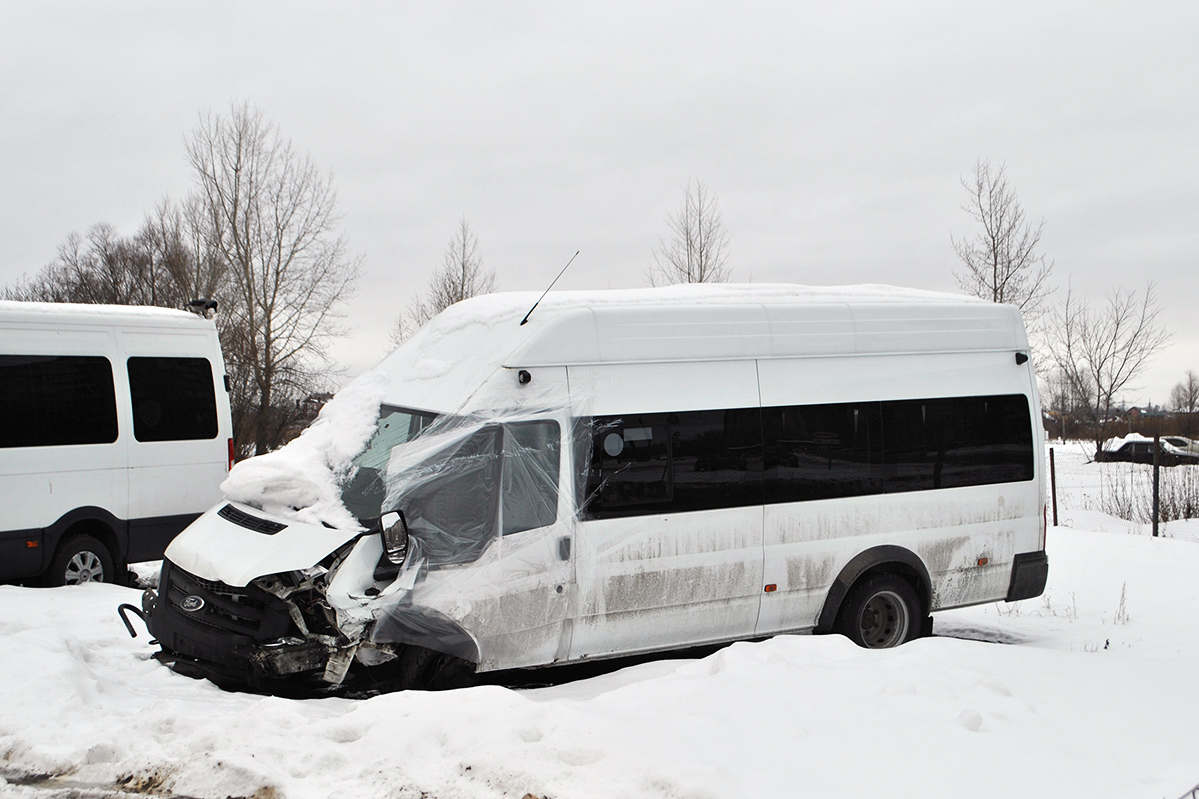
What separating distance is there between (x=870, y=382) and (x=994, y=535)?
163 cm

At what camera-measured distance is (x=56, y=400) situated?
839 cm

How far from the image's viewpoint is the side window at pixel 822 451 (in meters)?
6.05

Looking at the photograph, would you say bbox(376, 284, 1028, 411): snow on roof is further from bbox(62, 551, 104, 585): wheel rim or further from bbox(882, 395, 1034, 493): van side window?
bbox(62, 551, 104, 585): wheel rim

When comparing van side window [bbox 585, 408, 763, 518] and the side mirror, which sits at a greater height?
van side window [bbox 585, 408, 763, 518]

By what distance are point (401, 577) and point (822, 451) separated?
3.06 meters

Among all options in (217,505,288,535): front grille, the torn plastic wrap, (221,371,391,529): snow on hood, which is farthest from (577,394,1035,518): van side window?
(217,505,288,535): front grille

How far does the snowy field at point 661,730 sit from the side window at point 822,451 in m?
1.04

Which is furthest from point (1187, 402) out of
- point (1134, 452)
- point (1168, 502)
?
point (1168, 502)

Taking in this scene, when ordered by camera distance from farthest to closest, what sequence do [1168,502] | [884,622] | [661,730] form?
[1168,502] < [884,622] < [661,730]

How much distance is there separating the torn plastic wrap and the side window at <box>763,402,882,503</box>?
62.4 inches

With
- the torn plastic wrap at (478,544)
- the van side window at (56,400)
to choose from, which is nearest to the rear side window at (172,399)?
the van side window at (56,400)

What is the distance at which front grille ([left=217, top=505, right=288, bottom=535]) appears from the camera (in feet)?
17.1

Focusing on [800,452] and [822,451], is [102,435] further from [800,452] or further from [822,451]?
[822,451]

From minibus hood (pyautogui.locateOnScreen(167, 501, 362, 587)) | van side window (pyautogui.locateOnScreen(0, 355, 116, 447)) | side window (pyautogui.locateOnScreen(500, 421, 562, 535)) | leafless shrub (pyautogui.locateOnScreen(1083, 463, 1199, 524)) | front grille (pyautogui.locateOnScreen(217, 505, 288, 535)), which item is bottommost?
leafless shrub (pyautogui.locateOnScreen(1083, 463, 1199, 524))
